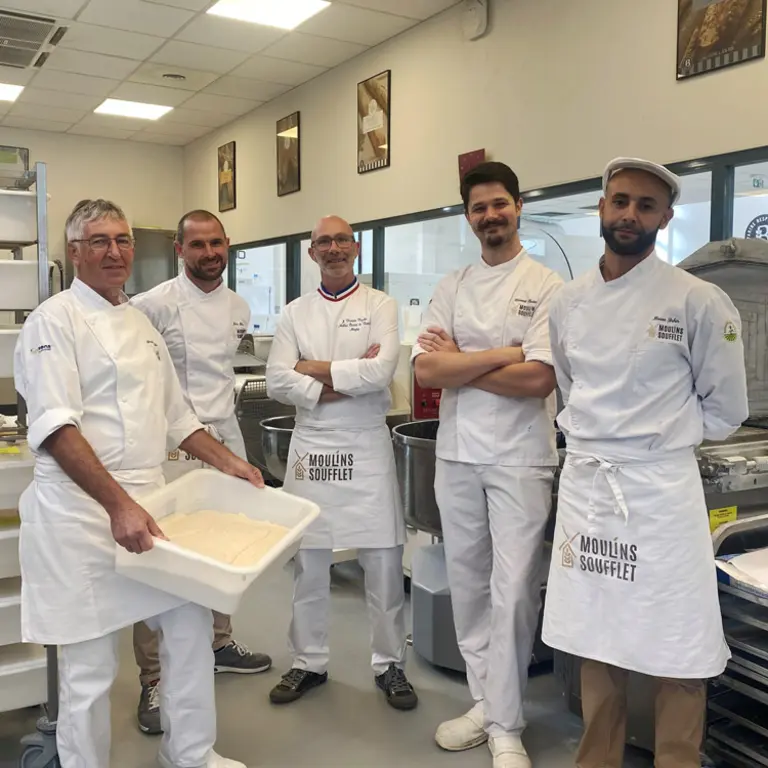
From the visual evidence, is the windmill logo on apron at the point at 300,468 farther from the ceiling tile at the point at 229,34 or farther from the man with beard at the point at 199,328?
the ceiling tile at the point at 229,34

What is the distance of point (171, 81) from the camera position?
5.34m

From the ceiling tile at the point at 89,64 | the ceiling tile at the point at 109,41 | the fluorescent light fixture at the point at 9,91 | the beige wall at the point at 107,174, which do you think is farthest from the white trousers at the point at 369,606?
the beige wall at the point at 107,174

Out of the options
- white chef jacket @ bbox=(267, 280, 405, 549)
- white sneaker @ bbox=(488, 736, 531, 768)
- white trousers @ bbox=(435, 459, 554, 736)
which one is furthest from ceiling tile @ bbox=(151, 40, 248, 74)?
white sneaker @ bbox=(488, 736, 531, 768)

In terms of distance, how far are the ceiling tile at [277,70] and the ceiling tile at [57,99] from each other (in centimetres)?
135

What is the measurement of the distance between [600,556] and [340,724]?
1047 mm

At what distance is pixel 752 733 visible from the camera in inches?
79.6

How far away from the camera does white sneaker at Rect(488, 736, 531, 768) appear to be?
208 centimetres

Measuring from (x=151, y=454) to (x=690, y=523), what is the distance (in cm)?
124

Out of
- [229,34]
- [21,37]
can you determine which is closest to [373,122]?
[229,34]

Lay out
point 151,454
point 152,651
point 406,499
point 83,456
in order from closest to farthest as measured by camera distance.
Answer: point 83,456
point 151,454
point 152,651
point 406,499

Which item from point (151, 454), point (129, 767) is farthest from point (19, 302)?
point (129, 767)

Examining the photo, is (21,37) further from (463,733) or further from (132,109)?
(463,733)

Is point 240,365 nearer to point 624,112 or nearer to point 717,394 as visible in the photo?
point 624,112

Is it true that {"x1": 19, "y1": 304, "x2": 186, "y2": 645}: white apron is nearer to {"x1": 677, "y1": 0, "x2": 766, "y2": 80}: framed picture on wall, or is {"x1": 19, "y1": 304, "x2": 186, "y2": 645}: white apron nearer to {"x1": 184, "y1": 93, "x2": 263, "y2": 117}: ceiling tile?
{"x1": 677, "y1": 0, "x2": 766, "y2": 80}: framed picture on wall
